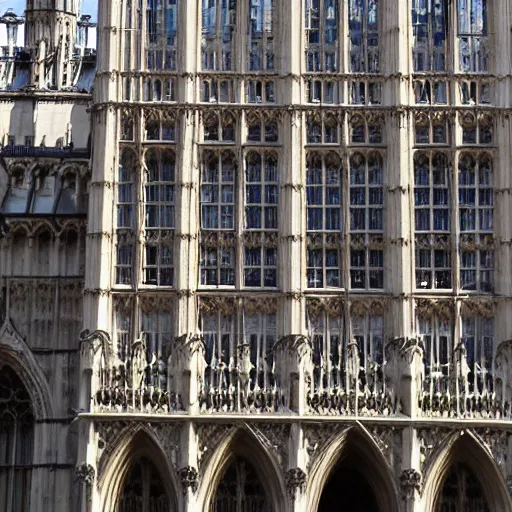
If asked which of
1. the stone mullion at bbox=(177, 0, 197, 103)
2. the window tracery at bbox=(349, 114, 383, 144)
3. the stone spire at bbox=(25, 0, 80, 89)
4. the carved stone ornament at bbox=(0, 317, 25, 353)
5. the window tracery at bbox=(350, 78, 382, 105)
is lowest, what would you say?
the carved stone ornament at bbox=(0, 317, 25, 353)

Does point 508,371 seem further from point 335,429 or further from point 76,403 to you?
point 76,403

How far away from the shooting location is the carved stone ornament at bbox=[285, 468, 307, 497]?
1897 inches

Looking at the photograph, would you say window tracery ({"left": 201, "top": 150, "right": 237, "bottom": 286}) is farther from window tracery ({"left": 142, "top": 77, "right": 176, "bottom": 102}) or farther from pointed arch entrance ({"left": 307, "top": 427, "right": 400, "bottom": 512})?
pointed arch entrance ({"left": 307, "top": 427, "right": 400, "bottom": 512})

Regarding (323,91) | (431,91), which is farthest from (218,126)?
(431,91)

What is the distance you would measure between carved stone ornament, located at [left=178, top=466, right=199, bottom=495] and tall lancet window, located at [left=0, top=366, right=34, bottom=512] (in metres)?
6.97

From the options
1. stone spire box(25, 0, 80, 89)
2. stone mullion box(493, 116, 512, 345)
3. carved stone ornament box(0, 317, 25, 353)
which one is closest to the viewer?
stone mullion box(493, 116, 512, 345)

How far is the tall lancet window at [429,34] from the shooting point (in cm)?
5191

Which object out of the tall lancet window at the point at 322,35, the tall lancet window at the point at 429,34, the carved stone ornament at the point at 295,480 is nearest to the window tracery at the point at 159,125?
the tall lancet window at the point at 322,35

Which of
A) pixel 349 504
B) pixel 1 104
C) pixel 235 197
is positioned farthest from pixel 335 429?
pixel 1 104

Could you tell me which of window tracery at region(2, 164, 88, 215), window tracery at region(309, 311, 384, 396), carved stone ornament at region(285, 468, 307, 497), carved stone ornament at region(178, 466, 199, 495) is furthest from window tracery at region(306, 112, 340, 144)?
carved stone ornament at region(178, 466, 199, 495)

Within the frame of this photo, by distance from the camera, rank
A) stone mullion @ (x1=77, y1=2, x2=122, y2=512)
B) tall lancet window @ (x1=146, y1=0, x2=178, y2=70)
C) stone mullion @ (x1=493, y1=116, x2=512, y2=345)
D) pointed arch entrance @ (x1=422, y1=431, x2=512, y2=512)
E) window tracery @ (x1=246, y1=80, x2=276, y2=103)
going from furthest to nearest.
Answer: tall lancet window @ (x1=146, y1=0, x2=178, y2=70)
window tracery @ (x1=246, y1=80, x2=276, y2=103)
stone mullion @ (x1=493, y1=116, x2=512, y2=345)
stone mullion @ (x1=77, y1=2, x2=122, y2=512)
pointed arch entrance @ (x1=422, y1=431, x2=512, y2=512)

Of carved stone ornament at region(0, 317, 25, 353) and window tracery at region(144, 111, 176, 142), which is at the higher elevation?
window tracery at region(144, 111, 176, 142)

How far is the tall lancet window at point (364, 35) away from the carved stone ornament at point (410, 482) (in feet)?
40.5

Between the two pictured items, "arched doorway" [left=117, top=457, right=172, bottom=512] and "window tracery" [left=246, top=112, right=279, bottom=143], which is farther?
"window tracery" [left=246, top=112, right=279, bottom=143]
